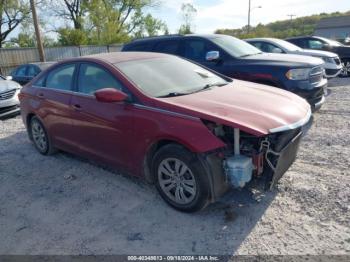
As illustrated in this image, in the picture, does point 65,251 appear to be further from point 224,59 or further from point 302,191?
point 224,59

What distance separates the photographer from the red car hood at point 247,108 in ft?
9.56

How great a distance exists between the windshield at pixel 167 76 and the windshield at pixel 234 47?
92.7 inches

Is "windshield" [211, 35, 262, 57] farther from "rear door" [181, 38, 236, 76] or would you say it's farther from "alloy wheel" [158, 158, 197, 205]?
"alloy wheel" [158, 158, 197, 205]

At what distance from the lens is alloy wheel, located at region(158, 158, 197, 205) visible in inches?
A: 126

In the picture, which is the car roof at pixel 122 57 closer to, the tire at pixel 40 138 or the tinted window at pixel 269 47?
the tire at pixel 40 138

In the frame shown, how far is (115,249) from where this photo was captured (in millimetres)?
2873

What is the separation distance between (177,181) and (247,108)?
1036 mm

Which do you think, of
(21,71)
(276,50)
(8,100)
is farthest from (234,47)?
(21,71)

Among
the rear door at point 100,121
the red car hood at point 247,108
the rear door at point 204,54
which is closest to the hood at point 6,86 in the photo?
the rear door at point 204,54

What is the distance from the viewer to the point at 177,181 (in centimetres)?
331

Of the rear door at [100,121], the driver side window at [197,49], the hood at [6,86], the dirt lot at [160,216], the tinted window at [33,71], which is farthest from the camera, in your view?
the tinted window at [33,71]

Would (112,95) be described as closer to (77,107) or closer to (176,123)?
(176,123)

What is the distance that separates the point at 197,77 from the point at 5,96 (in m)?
6.16

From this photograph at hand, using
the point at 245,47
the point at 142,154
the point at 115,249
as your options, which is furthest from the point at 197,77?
the point at 245,47
